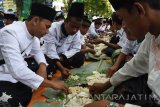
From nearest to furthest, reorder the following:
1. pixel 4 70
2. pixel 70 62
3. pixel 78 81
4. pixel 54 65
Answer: pixel 4 70
pixel 78 81
pixel 54 65
pixel 70 62

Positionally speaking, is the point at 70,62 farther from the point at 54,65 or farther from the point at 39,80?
the point at 39,80

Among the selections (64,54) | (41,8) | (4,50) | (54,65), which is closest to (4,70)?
(4,50)

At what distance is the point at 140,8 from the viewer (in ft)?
5.17

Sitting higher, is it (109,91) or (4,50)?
(4,50)

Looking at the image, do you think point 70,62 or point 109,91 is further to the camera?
point 70,62

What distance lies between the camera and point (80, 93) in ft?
10.5

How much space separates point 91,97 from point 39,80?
59cm

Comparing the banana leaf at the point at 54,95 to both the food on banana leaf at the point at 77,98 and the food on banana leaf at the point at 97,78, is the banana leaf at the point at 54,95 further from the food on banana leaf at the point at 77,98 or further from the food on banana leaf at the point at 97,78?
the food on banana leaf at the point at 97,78

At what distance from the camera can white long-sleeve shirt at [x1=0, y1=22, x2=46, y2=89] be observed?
286 centimetres

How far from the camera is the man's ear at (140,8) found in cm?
157

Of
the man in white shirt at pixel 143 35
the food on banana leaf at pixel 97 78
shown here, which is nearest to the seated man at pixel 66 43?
the food on banana leaf at pixel 97 78

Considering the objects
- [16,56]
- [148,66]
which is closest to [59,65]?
[16,56]

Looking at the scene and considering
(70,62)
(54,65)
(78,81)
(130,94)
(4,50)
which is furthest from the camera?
(70,62)

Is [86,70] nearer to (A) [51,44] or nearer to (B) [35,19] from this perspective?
(A) [51,44]
